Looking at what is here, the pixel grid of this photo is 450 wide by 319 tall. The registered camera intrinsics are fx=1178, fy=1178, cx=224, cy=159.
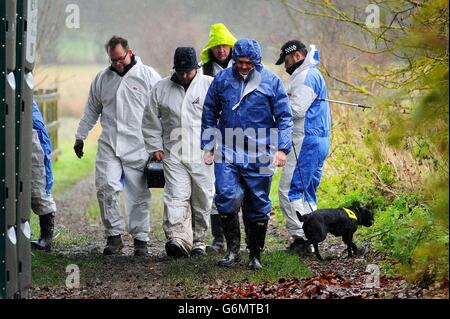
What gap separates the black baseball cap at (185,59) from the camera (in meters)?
11.6

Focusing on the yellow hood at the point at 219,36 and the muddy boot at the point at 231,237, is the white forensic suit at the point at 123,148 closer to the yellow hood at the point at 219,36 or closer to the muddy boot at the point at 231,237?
the yellow hood at the point at 219,36

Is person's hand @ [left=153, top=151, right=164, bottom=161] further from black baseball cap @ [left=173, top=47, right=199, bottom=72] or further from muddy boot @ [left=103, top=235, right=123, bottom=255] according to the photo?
muddy boot @ [left=103, top=235, right=123, bottom=255]

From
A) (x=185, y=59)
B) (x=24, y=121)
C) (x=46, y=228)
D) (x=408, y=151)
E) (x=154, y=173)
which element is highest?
(x=185, y=59)

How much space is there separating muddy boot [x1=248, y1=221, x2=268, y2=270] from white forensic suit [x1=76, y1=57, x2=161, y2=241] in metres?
1.89

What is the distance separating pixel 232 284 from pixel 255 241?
86 centimetres

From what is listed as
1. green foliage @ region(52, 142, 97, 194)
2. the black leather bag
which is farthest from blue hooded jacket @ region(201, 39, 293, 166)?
green foliage @ region(52, 142, 97, 194)

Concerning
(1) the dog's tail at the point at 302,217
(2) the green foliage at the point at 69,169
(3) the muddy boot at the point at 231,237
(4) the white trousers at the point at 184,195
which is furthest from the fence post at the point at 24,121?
(2) the green foliage at the point at 69,169

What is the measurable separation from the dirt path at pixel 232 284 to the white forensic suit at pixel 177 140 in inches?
17.8

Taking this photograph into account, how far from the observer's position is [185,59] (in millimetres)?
11719

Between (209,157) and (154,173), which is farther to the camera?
(154,173)

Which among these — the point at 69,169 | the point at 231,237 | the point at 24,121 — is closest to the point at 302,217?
the point at 231,237

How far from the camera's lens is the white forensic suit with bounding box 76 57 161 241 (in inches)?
489

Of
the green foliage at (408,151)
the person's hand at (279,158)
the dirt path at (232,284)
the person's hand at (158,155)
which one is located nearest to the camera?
the green foliage at (408,151)

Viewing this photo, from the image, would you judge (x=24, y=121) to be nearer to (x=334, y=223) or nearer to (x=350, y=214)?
(x=334, y=223)
